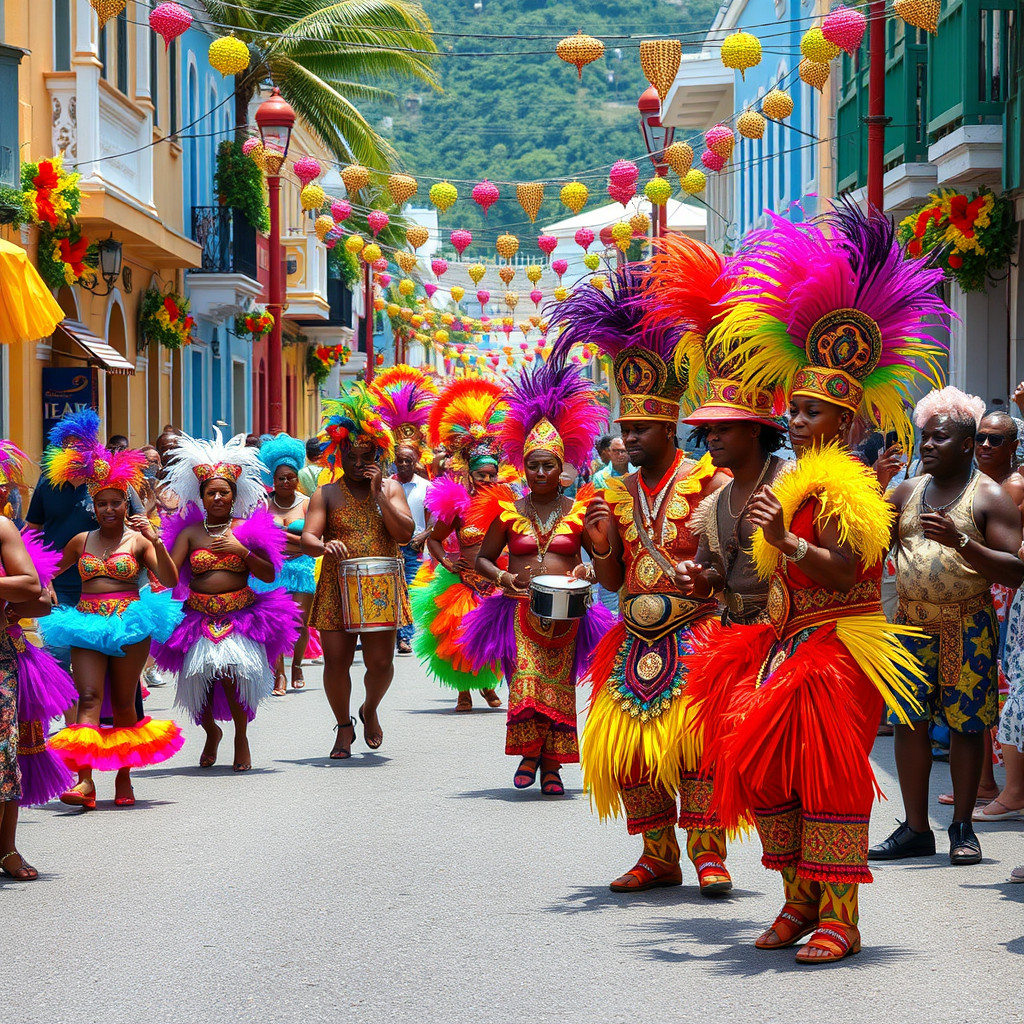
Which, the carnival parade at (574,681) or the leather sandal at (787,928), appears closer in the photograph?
Answer: the carnival parade at (574,681)

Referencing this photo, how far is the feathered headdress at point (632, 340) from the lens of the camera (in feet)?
24.5

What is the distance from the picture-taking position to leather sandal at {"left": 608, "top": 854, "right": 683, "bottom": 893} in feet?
23.2

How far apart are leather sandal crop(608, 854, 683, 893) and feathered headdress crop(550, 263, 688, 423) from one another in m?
1.82

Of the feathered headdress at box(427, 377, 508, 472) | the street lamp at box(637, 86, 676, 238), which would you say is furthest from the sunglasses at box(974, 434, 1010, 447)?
the street lamp at box(637, 86, 676, 238)

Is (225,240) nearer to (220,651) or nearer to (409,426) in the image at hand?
(409,426)

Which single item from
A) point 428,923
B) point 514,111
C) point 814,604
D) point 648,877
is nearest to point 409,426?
point 648,877

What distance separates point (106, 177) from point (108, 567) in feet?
43.3

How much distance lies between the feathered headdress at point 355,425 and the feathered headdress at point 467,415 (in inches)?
121

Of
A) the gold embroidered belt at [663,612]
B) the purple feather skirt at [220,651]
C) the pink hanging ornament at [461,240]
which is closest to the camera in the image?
the gold embroidered belt at [663,612]

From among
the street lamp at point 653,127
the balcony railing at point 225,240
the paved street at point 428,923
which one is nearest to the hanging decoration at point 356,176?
the street lamp at point 653,127

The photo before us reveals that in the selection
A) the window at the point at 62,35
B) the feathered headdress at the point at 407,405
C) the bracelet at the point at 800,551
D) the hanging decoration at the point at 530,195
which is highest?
the window at the point at 62,35

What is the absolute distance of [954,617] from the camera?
7973 millimetres

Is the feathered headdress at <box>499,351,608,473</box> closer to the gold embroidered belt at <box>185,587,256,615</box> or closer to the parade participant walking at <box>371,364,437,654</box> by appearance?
the gold embroidered belt at <box>185,587,256,615</box>

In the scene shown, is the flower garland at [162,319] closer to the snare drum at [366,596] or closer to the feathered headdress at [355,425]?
the feathered headdress at [355,425]
